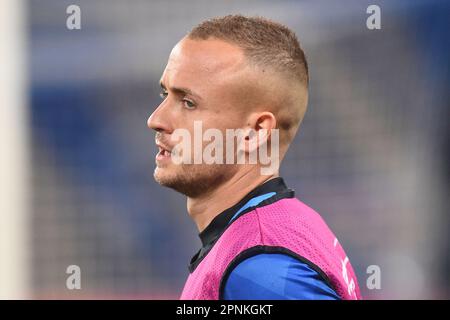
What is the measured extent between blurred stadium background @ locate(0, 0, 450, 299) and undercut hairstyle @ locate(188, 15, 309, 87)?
8.60ft

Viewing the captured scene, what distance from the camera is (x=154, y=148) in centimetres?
451

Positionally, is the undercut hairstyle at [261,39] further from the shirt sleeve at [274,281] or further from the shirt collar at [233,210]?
the shirt sleeve at [274,281]

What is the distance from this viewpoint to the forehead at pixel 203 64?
1.54m

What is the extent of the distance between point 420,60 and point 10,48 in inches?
92.5

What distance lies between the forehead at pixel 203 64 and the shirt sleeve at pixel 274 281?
405 millimetres

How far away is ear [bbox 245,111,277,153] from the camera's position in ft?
5.10

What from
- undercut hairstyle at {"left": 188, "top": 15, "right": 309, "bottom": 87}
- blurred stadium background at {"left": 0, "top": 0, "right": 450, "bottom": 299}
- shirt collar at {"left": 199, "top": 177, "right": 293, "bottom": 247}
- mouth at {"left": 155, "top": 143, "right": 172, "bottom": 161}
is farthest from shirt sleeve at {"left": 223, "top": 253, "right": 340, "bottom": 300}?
blurred stadium background at {"left": 0, "top": 0, "right": 450, "bottom": 299}

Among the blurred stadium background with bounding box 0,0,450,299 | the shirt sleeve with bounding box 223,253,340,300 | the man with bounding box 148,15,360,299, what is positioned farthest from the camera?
the blurred stadium background with bounding box 0,0,450,299

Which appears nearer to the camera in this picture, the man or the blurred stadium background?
the man

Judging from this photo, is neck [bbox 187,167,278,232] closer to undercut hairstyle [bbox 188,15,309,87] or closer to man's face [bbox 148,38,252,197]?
man's face [bbox 148,38,252,197]

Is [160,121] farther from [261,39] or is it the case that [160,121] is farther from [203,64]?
[261,39]

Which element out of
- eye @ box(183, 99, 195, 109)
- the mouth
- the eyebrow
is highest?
the eyebrow

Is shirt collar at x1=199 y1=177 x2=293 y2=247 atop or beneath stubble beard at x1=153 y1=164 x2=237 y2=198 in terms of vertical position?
beneath
